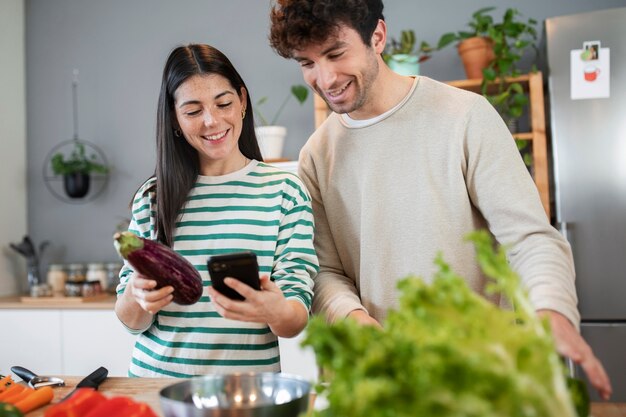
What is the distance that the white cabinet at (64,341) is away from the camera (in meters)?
3.06

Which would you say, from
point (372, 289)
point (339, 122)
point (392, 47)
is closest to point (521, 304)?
point (372, 289)

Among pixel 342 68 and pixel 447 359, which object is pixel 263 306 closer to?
pixel 342 68

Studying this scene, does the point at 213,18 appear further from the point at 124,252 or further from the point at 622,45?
the point at 124,252

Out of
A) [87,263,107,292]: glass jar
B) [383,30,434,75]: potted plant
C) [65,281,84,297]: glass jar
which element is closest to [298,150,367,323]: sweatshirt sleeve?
[383,30,434,75]: potted plant

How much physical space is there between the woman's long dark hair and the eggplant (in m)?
0.23

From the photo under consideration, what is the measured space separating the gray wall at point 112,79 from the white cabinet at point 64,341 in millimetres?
670

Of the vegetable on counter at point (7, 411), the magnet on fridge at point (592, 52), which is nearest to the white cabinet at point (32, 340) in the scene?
the vegetable on counter at point (7, 411)

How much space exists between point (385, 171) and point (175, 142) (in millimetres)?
507

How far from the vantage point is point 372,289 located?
146 centimetres

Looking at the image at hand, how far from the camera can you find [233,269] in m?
1.10

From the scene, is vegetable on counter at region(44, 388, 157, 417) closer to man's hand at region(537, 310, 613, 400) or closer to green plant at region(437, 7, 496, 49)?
man's hand at region(537, 310, 613, 400)

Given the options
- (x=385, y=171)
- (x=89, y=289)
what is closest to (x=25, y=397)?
(x=385, y=171)

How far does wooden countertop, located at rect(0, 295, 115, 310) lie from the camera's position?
307cm

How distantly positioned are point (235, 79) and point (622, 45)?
1.95 meters
